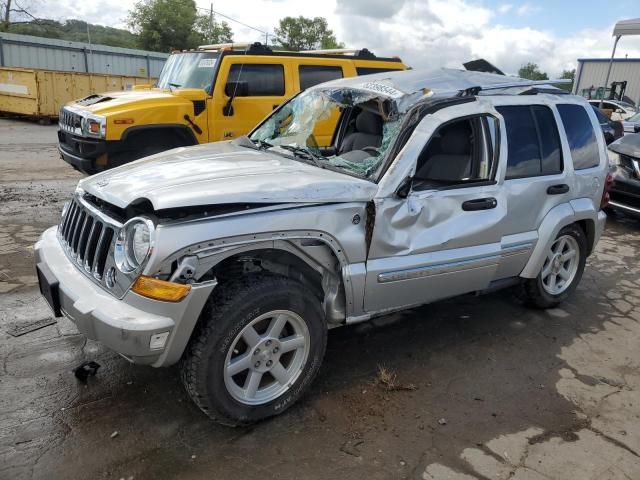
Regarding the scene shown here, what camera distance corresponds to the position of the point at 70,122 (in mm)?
7070

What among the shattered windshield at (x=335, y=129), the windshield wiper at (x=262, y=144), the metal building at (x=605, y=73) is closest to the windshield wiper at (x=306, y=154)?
the shattered windshield at (x=335, y=129)

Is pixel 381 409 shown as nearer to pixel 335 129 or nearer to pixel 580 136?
pixel 335 129

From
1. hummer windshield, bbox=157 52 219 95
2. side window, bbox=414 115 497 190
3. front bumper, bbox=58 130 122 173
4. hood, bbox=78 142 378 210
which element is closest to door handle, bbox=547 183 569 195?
side window, bbox=414 115 497 190

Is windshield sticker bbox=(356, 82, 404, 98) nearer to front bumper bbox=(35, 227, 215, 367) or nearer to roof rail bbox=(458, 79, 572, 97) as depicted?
roof rail bbox=(458, 79, 572, 97)

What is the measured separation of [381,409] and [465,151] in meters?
1.83

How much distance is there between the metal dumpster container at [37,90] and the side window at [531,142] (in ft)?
57.5

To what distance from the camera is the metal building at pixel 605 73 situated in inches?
1355

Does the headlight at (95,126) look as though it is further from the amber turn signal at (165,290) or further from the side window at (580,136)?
the side window at (580,136)

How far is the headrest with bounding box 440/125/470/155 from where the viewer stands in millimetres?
3566

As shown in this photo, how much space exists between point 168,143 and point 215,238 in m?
4.96

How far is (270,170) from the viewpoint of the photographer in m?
3.10

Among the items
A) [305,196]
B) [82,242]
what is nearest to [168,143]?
[82,242]

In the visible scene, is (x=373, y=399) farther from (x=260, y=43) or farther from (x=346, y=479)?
(x=260, y=43)

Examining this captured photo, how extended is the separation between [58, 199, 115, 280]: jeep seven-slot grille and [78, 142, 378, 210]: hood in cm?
15
